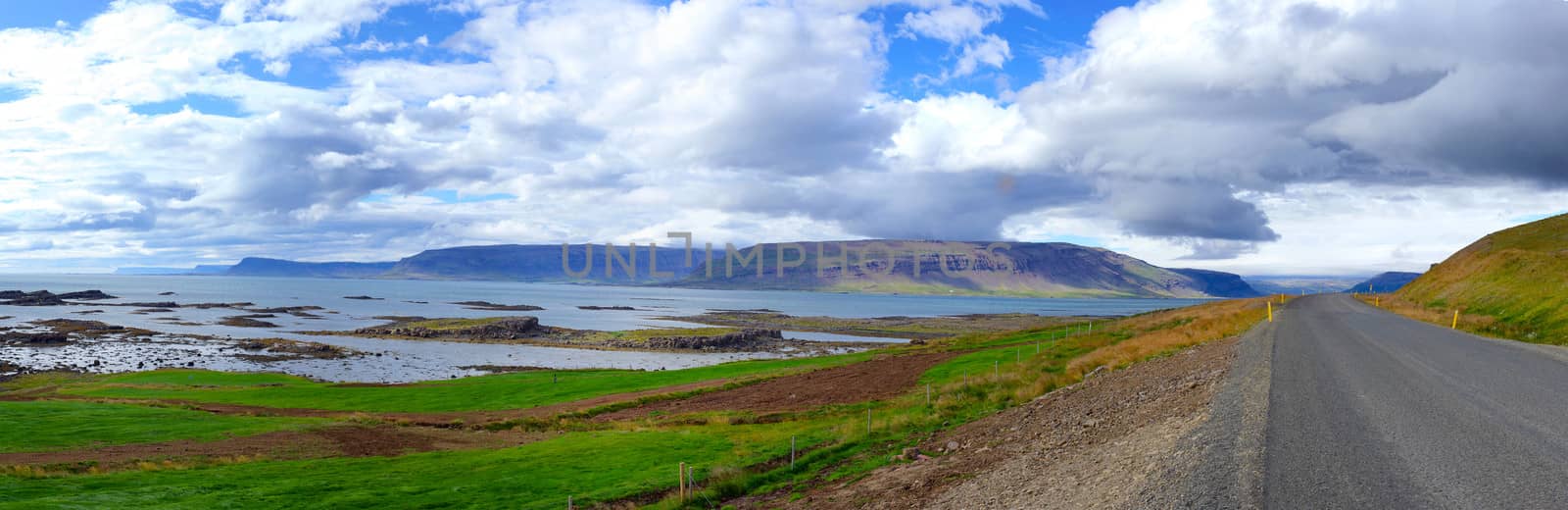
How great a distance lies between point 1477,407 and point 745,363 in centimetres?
5289

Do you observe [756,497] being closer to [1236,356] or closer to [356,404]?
[1236,356]

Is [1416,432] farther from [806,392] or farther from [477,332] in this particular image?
[477,332]

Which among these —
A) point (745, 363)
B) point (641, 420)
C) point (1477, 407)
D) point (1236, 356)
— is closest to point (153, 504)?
point (641, 420)

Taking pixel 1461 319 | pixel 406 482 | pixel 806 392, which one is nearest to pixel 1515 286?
pixel 1461 319

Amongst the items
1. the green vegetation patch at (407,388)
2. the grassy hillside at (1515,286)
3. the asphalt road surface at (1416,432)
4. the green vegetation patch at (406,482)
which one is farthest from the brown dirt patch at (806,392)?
the grassy hillside at (1515,286)

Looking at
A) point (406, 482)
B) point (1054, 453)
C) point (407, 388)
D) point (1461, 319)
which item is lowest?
point (407, 388)

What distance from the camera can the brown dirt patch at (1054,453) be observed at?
11891 millimetres

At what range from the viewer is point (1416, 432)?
1246 cm

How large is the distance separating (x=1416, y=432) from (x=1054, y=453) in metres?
5.73

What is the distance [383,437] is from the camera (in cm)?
3244

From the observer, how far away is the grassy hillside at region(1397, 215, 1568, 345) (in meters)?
34.9

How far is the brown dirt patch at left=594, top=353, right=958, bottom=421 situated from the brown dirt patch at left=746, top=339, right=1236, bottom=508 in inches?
548

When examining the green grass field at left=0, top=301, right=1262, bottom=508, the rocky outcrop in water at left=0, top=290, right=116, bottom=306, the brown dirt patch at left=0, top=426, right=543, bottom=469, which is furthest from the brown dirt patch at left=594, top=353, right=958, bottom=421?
the rocky outcrop in water at left=0, top=290, right=116, bottom=306

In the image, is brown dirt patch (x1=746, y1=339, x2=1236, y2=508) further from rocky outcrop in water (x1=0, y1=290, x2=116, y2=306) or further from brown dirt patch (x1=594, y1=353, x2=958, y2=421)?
rocky outcrop in water (x1=0, y1=290, x2=116, y2=306)
